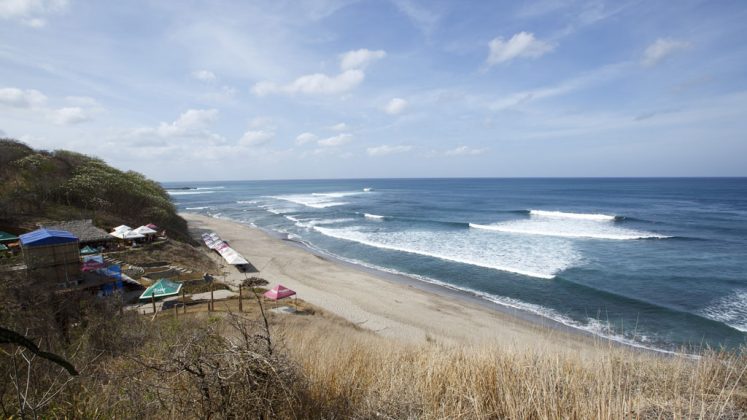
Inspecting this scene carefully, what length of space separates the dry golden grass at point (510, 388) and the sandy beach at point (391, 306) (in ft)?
22.4

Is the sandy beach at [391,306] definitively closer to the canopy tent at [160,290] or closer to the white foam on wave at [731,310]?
the canopy tent at [160,290]

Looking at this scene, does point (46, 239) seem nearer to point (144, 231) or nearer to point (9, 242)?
point (9, 242)

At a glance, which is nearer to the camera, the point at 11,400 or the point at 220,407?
the point at 220,407

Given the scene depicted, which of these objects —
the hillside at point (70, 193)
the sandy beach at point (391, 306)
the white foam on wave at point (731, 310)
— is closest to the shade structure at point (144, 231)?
the hillside at point (70, 193)

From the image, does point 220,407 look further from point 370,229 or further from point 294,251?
point 370,229

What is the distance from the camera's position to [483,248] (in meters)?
33.0

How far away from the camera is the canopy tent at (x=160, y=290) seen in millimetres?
16075

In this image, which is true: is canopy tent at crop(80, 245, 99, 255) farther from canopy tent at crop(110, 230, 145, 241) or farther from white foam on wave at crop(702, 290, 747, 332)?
white foam on wave at crop(702, 290, 747, 332)

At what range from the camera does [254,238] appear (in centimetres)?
3975

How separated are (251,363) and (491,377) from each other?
289 centimetres

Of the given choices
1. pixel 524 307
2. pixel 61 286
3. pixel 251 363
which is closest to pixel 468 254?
pixel 524 307

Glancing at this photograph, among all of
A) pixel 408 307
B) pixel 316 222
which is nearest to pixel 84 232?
pixel 408 307

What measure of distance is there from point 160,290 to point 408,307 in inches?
513

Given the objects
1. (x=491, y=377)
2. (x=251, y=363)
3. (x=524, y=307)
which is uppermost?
(x=251, y=363)
